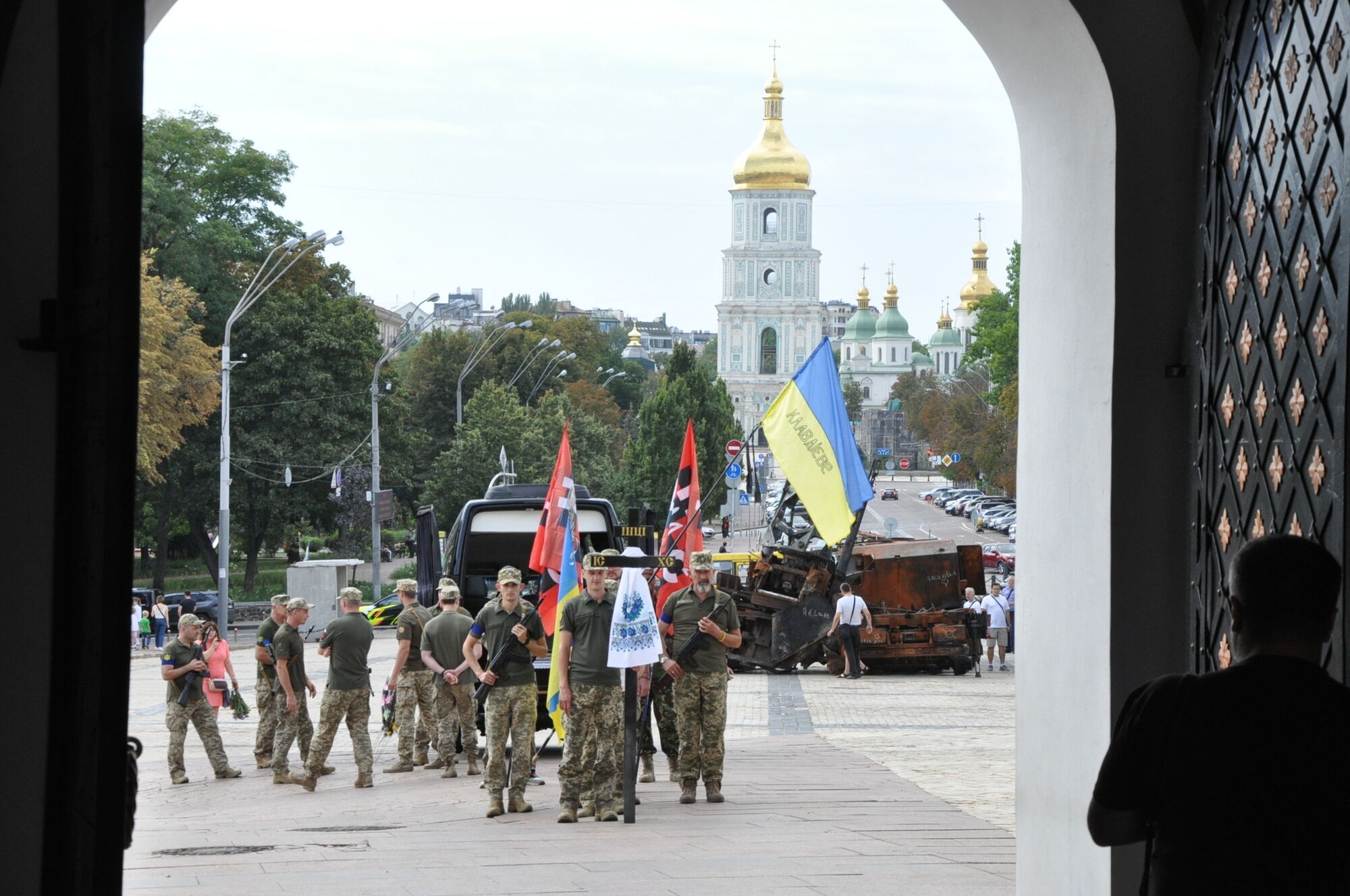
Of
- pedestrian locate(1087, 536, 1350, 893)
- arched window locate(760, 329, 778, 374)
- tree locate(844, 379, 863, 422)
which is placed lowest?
pedestrian locate(1087, 536, 1350, 893)

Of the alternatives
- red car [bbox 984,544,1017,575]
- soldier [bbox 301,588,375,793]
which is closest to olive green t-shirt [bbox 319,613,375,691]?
soldier [bbox 301,588,375,793]

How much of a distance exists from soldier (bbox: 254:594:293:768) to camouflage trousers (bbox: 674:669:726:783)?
4.46m

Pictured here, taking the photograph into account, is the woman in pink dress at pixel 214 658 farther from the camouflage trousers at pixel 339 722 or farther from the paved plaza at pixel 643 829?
the camouflage trousers at pixel 339 722

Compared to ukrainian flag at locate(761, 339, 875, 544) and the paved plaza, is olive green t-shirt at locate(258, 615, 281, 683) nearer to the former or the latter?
the paved plaza

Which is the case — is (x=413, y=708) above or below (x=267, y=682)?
below

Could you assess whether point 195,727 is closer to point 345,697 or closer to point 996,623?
point 345,697

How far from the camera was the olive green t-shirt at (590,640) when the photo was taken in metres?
12.3

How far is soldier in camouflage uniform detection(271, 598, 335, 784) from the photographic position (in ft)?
49.9

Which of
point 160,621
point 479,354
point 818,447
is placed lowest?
point 160,621

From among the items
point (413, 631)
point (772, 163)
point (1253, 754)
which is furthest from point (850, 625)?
point (772, 163)

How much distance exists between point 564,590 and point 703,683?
134 cm

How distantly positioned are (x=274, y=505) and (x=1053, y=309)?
48.8 metres

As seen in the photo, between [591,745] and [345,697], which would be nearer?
[591,745]

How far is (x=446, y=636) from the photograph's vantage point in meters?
15.3
